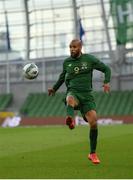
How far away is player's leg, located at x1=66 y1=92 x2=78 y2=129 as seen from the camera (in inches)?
414

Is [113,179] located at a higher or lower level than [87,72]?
lower

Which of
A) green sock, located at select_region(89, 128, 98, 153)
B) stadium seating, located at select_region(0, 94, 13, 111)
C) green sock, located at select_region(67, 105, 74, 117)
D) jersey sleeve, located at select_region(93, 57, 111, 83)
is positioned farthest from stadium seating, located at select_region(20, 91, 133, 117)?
green sock, located at select_region(67, 105, 74, 117)

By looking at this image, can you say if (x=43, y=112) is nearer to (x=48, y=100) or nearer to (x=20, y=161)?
(x=48, y=100)

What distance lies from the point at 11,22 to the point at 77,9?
22.0ft

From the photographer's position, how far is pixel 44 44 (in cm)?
5241

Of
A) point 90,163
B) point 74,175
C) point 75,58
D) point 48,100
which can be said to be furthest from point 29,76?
point 48,100

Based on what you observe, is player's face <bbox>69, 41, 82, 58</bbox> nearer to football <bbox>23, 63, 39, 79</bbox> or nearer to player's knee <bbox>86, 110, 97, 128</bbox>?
player's knee <bbox>86, 110, 97, 128</bbox>

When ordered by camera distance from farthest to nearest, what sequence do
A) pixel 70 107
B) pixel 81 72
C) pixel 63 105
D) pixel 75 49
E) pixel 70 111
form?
pixel 63 105 → pixel 81 72 → pixel 75 49 → pixel 70 107 → pixel 70 111

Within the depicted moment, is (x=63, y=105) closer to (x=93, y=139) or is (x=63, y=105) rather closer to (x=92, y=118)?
(x=93, y=139)

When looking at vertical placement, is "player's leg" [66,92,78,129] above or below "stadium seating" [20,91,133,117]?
above

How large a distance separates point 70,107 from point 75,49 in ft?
3.53

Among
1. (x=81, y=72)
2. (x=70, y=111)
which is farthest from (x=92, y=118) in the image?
(x=81, y=72)

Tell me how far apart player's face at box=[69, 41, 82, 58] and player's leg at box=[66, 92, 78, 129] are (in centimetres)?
73

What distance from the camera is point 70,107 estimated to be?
1083 cm
